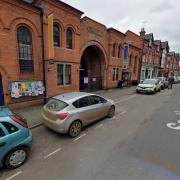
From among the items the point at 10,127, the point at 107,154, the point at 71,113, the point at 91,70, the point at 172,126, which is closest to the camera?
the point at 10,127

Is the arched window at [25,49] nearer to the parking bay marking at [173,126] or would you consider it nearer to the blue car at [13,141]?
the blue car at [13,141]

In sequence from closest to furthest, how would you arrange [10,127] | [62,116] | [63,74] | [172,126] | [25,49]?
[10,127] → [62,116] → [172,126] → [25,49] → [63,74]

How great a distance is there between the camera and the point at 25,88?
8.30m

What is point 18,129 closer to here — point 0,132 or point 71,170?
point 0,132

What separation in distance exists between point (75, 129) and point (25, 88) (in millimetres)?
5312

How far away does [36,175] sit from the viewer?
310 cm

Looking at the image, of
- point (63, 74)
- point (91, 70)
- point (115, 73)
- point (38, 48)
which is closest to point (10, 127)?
point (38, 48)

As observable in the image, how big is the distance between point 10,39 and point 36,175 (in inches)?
306

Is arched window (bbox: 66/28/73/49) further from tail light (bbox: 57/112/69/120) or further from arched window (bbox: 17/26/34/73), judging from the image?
tail light (bbox: 57/112/69/120)

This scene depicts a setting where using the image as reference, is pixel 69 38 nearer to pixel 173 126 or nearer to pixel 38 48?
pixel 38 48

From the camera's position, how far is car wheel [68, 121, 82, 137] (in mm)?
4859

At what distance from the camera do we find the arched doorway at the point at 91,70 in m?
15.9

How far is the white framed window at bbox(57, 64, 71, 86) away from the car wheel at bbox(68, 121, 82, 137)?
6325mm

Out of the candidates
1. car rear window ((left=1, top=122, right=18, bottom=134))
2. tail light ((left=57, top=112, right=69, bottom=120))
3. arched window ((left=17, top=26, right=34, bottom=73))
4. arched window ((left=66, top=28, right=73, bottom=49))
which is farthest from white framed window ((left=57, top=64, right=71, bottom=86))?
car rear window ((left=1, top=122, right=18, bottom=134))
